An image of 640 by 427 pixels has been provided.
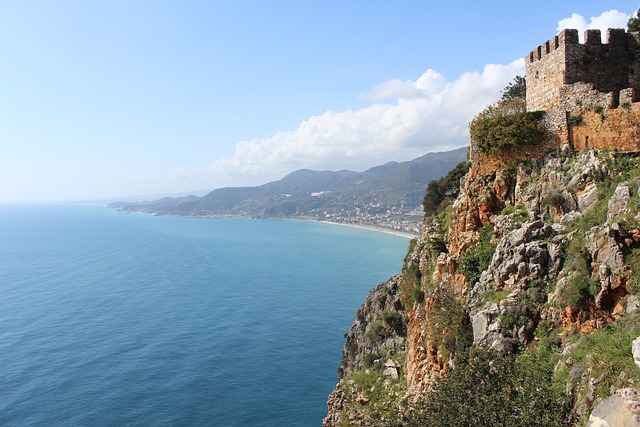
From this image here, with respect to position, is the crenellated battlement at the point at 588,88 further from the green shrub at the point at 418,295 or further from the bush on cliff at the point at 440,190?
the bush on cliff at the point at 440,190

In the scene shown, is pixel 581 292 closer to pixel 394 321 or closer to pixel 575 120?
pixel 575 120

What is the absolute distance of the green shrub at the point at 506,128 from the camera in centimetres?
1789

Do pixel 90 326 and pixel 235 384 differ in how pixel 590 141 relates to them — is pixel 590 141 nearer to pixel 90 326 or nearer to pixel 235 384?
pixel 235 384

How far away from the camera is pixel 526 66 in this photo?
69.7 ft

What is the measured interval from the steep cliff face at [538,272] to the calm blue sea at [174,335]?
72.4 ft

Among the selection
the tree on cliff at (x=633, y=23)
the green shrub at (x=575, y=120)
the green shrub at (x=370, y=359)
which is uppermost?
the tree on cliff at (x=633, y=23)

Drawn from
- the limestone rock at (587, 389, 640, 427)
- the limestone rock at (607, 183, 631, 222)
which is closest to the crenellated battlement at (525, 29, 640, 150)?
the limestone rock at (607, 183, 631, 222)

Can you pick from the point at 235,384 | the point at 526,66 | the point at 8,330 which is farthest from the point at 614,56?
the point at 8,330

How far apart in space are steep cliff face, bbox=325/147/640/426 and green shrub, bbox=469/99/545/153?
0.76 m

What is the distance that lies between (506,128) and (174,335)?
162 feet

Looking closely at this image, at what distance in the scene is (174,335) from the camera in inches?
2189

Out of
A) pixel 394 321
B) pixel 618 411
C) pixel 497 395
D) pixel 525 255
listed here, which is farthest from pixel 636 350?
pixel 394 321

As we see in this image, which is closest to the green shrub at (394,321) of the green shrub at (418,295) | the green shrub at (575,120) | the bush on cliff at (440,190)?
the bush on cliff at (440,190)

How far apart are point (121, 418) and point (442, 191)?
33.6 metres
